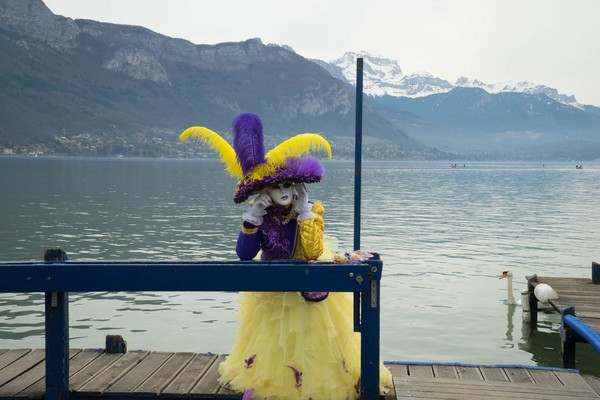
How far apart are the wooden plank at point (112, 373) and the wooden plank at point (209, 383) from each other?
795mm

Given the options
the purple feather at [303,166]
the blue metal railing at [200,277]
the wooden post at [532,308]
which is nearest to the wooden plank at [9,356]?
the blue metal railing at [200,277]

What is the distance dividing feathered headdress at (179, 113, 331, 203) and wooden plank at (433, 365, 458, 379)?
240cm

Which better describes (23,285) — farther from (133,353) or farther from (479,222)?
(479,222)

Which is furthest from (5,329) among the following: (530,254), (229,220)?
(229,220)

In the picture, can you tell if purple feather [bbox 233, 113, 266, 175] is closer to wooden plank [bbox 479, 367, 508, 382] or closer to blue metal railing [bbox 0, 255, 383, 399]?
blue metal railing [bbox 0, 255, 383, 399]

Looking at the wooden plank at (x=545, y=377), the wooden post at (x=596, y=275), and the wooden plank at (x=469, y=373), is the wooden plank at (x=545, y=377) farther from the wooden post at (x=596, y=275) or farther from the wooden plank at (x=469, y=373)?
the wooden post at (x=596, y=275)

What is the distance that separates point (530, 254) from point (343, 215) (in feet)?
58.6

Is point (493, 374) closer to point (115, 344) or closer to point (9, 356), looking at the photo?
point (115, 344)

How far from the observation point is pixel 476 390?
586cm

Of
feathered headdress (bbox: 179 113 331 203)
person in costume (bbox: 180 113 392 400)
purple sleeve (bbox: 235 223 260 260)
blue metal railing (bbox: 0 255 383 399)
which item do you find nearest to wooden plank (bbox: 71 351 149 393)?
person in costume (bbox: 180 113 392 400)

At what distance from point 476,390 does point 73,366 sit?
12.9 feet

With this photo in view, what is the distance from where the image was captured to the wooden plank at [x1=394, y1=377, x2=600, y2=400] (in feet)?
18.7

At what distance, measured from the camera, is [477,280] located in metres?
21.1

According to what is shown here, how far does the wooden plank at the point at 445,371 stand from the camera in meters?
6.87
